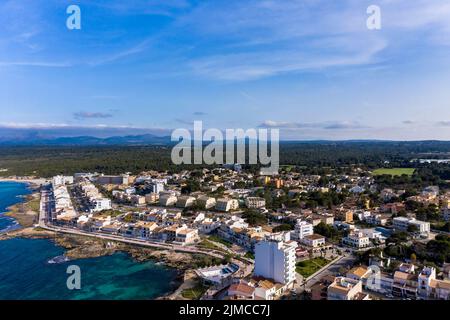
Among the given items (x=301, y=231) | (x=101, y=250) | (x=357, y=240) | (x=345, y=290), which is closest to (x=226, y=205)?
(x=301, y=231)

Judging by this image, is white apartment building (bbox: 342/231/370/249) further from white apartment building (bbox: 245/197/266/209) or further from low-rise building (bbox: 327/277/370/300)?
white apartment building (bbox: 245/197/266/209)

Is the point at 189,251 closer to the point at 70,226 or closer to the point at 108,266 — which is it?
the point at 108,266

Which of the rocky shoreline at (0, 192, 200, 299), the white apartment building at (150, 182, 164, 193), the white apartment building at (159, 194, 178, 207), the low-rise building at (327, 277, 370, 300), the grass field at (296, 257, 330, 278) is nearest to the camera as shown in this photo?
the low-rise building at (327, 277, 370, 300)

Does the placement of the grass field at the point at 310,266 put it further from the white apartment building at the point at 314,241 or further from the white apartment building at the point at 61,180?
the white apartment building at the point at 61,180

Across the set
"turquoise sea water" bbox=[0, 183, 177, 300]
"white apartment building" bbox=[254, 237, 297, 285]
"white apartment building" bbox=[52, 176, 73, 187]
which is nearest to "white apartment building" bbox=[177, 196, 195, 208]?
"turquoise sea water" bbox=[0, 183, 177, 300]
